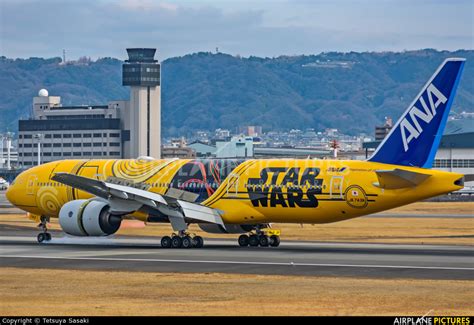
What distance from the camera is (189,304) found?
3019cm

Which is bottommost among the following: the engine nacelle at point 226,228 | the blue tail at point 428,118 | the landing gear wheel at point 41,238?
the landing gear wheel at point 41,238

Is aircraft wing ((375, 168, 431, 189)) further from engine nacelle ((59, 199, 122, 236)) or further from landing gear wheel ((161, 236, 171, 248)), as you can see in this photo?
engine nacelle ((59, 199, 122, 236))

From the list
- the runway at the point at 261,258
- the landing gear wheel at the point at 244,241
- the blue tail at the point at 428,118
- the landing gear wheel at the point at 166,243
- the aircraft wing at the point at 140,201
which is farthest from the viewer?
the landing gear wheel at the point at 244,241

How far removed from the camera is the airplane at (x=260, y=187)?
155 feet

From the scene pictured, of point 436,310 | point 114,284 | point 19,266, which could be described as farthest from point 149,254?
point 436,310

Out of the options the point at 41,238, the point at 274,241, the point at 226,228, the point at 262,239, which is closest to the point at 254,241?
the point at 262,239

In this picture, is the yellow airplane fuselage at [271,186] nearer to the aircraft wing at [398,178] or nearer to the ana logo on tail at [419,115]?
the aircraft wing at [398,178]

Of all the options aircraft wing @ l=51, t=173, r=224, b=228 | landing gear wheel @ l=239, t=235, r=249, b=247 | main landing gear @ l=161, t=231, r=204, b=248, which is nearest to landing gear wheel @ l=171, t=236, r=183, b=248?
main landing gear @ l=161, t=231, r=204, b=248

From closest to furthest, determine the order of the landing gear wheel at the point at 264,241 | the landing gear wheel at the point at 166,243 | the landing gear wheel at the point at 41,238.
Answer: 1. the landing gear wheel at the point at 166,243
2. the landing gear wheel at the point at 264,241
3. the landing gear wheel at the point at 41,238

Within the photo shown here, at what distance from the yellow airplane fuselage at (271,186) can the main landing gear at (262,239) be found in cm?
123

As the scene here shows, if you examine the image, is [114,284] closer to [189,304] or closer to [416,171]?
[189,304]

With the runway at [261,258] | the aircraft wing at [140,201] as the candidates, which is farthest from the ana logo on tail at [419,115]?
the aircraft wing at [140,201]

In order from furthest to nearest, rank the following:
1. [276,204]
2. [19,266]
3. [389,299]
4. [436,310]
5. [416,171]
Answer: [276,204] < [416,171] < [19,266] < [389,299] < [436,310]

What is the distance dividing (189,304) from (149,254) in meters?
17.0
